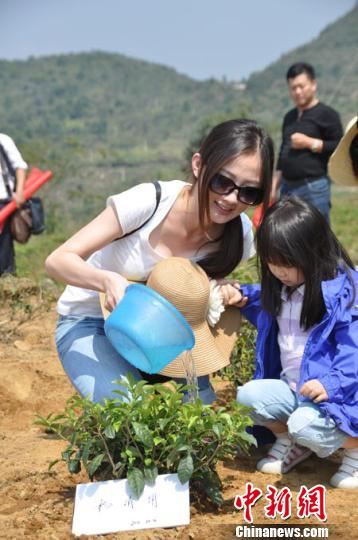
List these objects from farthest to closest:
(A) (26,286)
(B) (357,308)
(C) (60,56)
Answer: (C) (60,56) < (A) (26,286) < (B) (357,308)

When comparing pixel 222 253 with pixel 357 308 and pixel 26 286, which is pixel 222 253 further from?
pixel 26 286

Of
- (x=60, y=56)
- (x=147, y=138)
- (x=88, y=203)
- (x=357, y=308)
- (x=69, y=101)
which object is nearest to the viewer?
(x=357, y=308)

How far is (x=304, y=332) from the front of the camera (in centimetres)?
271

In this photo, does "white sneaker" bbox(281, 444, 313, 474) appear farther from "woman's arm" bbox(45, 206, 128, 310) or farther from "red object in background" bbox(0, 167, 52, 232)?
"red object in background" bbox(0, 167, 52, 232)

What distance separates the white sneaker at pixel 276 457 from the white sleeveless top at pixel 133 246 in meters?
Result: 0.72

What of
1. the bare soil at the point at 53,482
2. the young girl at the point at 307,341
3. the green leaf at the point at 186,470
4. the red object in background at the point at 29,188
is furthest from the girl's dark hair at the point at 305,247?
the red object in background at the point at 29,188

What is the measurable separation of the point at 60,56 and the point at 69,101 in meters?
24.3

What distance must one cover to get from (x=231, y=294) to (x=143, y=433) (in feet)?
2.68

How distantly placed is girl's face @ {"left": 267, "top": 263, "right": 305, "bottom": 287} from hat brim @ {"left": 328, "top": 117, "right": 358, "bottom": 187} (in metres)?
0.44

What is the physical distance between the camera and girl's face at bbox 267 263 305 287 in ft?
8.57

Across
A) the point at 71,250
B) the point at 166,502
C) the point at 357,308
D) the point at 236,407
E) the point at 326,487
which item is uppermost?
the point at 71,250

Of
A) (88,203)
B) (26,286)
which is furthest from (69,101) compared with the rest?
(26,286)

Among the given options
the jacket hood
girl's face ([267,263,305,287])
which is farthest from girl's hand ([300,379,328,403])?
girl's face ([267,263,305,287])

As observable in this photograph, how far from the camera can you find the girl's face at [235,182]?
2.59 m
